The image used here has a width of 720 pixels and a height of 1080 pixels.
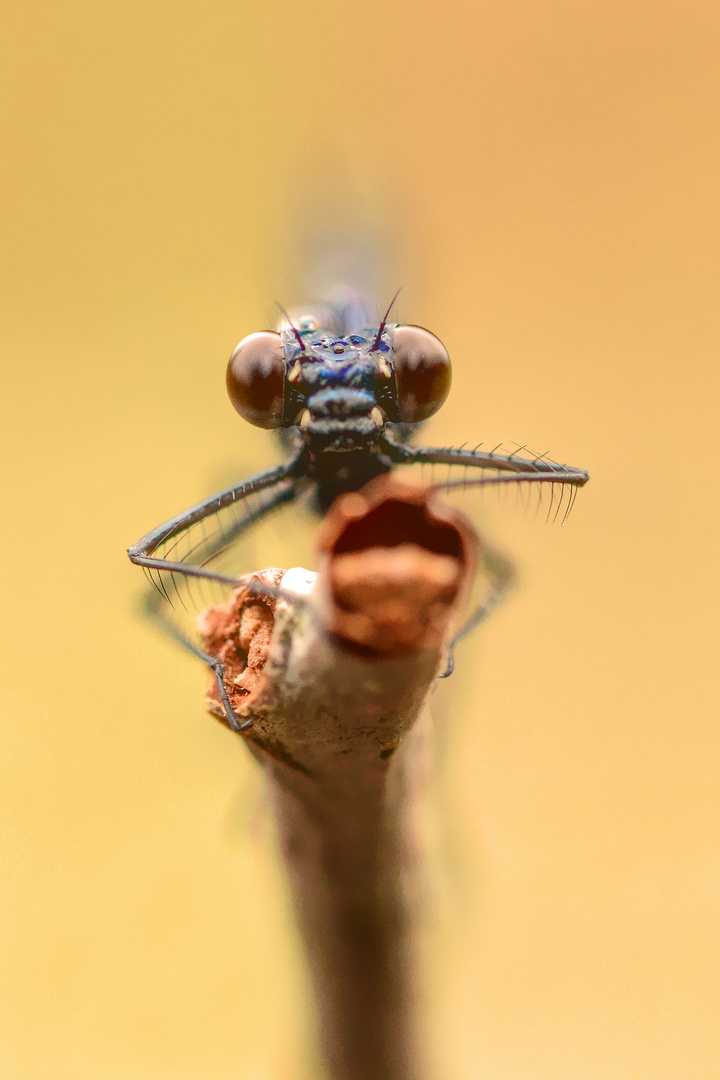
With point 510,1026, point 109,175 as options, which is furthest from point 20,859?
point 109,175

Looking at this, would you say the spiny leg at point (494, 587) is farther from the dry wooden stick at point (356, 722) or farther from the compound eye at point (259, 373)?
the compound eye at point (259, 373)

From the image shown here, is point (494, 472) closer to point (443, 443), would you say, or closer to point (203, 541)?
point (203, 541)

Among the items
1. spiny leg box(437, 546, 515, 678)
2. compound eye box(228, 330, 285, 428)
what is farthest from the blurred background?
compound eye box(228, 330, 285, 428)

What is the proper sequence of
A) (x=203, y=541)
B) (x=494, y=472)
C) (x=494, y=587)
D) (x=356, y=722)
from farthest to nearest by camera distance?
(x=203, y=541)
(x=494, y=472)
(x=494, y=587)
(x=356, y=722)

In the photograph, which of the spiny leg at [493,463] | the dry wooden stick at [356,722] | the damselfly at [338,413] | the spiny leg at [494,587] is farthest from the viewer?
the damselfly at [338,413]

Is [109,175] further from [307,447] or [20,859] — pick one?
[20,859]

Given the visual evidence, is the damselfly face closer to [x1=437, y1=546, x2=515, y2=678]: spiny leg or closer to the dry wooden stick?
[x1=437, y1=546, x2=515, y2=678]: spiny leg

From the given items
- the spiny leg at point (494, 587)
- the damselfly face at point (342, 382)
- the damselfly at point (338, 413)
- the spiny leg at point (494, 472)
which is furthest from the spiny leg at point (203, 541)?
the spiny leg at point (494, 587)

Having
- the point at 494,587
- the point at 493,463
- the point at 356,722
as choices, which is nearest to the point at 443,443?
the point at 493,463
